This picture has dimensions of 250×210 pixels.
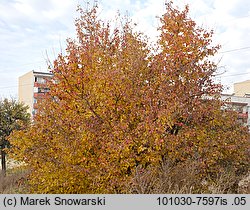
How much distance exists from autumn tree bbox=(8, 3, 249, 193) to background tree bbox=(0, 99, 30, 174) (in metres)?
8.60

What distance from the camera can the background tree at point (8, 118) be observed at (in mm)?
17500

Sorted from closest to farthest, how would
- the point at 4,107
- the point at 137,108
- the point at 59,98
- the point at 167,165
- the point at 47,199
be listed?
the point at 47,199 < the point at 167,165 < the point at 137,108 < the point at 59,98 < the point at 4,107

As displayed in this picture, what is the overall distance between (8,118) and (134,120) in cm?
1216

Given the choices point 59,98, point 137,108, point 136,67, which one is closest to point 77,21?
point 59,98

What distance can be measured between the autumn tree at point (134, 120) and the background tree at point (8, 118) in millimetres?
8595

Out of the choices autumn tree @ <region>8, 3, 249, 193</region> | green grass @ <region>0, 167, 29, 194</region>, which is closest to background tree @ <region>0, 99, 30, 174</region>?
green grass @ <region>0, 167, 29, 194</region>

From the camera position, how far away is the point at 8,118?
59.7 feet

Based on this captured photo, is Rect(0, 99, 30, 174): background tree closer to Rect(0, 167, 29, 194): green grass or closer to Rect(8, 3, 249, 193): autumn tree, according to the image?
Rect(0, 167, 29, 194): green grass

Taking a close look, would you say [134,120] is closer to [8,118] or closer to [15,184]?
[15,184]

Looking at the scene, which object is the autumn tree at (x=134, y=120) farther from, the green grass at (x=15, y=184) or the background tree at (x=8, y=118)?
the background tree at (x=8, y=118)

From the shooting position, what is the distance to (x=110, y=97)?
784cm

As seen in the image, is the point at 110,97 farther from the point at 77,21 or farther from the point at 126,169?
the point at 77,21

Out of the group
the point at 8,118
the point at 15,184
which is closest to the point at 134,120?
the point at 15,184

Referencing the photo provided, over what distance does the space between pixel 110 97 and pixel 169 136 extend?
5.18ft
